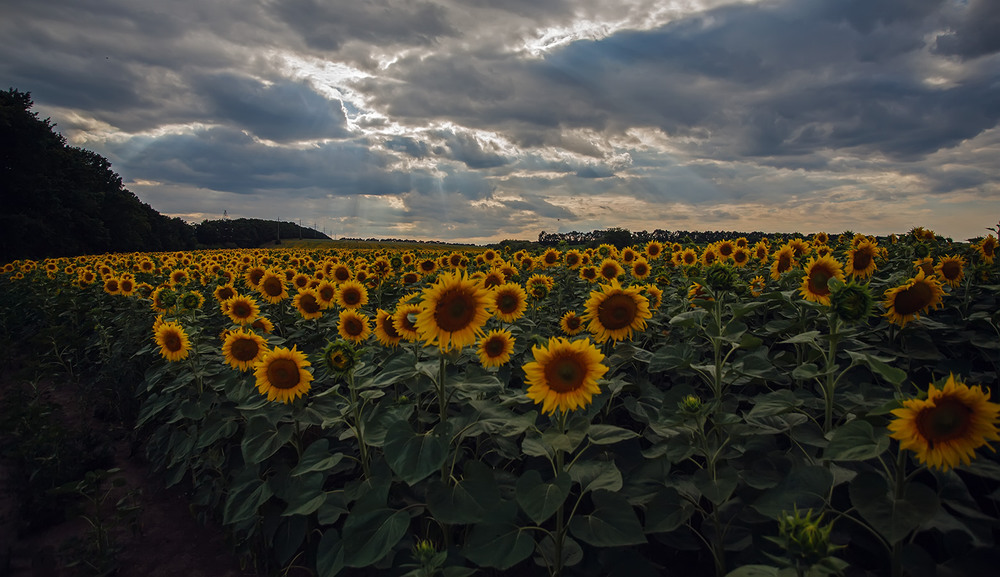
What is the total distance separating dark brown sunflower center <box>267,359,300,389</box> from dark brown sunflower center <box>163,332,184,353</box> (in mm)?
2267

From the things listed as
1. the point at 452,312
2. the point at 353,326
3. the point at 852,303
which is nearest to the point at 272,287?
the point at 353,326

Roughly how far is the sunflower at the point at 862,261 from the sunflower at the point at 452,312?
470 cm

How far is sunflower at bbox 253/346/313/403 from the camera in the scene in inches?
156

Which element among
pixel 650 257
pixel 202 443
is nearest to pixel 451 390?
pixel 202 443

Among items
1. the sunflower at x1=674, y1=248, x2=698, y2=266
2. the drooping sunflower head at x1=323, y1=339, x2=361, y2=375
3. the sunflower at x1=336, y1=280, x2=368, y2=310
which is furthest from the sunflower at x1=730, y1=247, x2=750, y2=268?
the drooping sunflower head at x1=323, y1=339, x2=361, y2=375

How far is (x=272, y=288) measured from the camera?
7.43 m

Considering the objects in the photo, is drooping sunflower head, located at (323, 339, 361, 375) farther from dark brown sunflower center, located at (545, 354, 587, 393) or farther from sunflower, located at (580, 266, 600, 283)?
sunflower, located at (580, 266, 600, 283)

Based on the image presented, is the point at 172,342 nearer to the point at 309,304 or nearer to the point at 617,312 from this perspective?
the point at 309,304

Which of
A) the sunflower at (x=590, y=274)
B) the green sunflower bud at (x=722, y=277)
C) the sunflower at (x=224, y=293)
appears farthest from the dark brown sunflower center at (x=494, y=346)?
the sunflower at (x=224, y=293)

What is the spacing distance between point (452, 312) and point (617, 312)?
1.51m

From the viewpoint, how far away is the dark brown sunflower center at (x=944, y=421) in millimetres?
2156

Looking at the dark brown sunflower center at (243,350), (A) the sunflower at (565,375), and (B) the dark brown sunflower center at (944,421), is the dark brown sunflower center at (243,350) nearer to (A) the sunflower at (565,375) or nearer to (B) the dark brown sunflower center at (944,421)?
(A) the sunflower at (565,375)

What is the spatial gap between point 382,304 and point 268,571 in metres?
4.01

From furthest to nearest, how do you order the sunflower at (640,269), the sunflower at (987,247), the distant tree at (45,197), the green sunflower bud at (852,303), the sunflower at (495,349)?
the distant tree at (45,197), the sunflower at (640,269), the sunflower at (987,247), the sunflower at (495,349), the green sunflower bud at (852,303)
